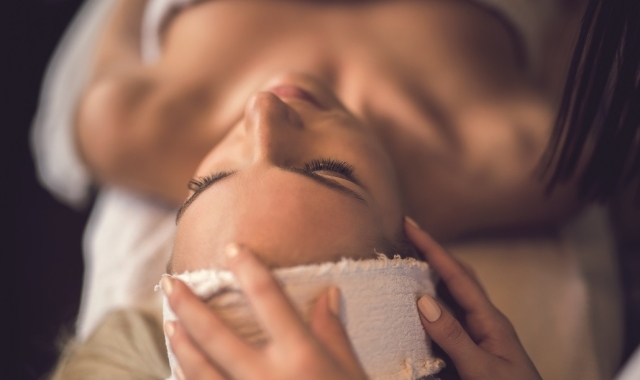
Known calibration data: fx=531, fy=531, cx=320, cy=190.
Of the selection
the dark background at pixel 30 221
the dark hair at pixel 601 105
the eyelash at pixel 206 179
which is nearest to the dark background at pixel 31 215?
the dark background at pixel 30 221

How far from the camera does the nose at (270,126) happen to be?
74 centimetres

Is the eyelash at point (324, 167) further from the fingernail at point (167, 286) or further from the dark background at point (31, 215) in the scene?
the dark background at point (31, 215)

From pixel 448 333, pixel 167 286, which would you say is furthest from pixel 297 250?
pixel 448 333

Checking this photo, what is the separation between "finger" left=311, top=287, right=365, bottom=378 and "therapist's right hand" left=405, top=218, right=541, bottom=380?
16cm

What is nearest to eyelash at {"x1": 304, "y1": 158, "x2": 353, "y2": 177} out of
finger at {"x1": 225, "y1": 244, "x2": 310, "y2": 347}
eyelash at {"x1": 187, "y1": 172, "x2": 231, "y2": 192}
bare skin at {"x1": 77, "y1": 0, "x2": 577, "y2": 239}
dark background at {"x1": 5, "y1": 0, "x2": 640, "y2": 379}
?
eyelash at {"x1": 187, "y1": 172, "x2": 231, "y2": 192}

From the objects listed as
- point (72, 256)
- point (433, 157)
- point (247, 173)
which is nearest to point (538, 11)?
point (433, 157)

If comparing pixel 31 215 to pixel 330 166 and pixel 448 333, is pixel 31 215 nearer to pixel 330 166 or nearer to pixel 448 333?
pixel 330 166

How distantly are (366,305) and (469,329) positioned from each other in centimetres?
28

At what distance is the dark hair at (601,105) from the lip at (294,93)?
41 centimetres

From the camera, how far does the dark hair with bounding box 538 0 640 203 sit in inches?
29.7

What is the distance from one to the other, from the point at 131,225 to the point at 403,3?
844 millimetres

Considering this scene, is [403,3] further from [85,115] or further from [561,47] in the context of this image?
[85,115]

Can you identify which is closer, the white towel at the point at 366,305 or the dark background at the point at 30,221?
the white towel at the point at 366,305

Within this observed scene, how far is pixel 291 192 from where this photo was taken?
65 centimetres
